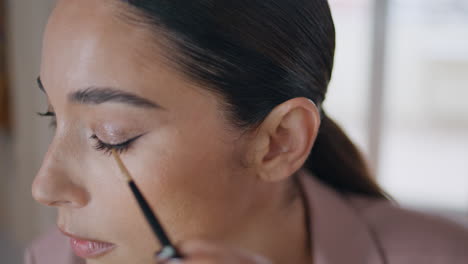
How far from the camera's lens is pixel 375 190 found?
1018 millimetres

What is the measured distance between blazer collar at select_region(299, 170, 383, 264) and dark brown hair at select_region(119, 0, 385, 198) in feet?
0.74

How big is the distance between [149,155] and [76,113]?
11 centimetres

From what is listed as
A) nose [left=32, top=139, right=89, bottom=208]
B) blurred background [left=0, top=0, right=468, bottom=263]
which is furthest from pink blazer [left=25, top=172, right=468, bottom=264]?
blurred background [left=0, top=0, right=468, bottom=263]

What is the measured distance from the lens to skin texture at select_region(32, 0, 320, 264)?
0.61 m

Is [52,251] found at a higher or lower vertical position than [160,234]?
lower

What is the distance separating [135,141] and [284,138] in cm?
22

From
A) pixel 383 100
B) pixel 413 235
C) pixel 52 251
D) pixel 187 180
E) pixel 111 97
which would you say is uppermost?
pixel 111 97

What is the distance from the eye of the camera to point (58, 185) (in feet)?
2.05

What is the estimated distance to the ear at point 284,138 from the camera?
69cm

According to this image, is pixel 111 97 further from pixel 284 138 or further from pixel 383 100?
pixel 383 100

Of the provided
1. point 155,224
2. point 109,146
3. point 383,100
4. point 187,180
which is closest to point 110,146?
point 109,146

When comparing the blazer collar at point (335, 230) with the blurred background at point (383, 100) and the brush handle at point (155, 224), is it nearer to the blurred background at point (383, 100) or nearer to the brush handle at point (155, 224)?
the brush handle at point (155, 224)

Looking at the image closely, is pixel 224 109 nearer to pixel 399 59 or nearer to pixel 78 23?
pixel 78 23

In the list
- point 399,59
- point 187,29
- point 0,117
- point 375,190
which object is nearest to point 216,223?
point 187,29
